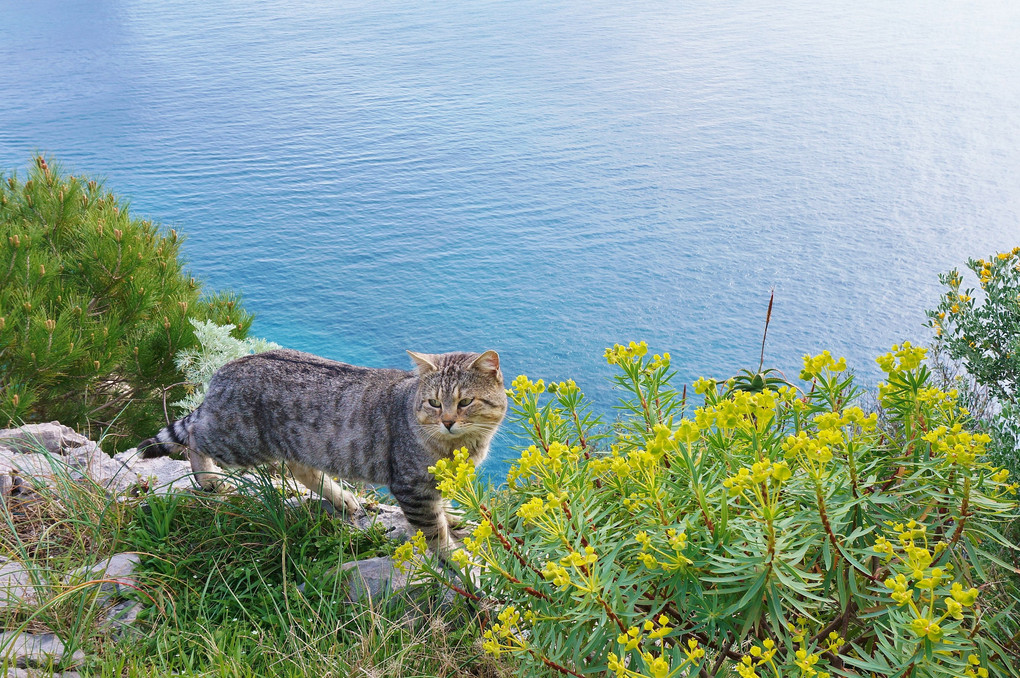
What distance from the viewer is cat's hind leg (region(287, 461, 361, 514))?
3.29m

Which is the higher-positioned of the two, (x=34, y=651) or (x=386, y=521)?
(x=34, y=651)

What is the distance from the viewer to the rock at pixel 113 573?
247cm

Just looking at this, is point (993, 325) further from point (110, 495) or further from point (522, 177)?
point (522, 177)

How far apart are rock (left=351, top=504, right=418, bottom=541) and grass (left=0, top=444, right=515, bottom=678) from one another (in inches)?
5.0

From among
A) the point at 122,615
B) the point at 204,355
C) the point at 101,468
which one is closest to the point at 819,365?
the point at 122,615

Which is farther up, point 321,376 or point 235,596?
point 321,376

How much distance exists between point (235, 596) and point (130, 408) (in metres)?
2.76

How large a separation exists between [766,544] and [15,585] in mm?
2371

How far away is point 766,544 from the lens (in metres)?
1.23

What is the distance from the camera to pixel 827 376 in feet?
5.35

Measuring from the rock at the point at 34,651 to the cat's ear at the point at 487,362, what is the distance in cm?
163

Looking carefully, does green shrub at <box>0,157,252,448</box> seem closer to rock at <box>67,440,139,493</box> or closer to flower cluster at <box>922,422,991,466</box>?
rock at <box>67,440,139,493</box>

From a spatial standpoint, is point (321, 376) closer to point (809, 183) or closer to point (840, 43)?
point (809, 183)

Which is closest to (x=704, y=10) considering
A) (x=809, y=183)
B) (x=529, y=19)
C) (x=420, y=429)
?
(x=529, y=19)
